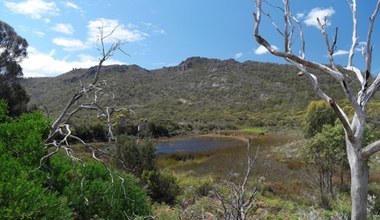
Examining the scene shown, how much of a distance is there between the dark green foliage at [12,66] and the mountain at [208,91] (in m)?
50.2

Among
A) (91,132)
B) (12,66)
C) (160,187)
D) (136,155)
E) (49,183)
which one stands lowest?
(160,187)

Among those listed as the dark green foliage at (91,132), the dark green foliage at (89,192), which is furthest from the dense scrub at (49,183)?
the dark green foliage at (91,132)

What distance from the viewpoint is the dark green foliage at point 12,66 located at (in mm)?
31516

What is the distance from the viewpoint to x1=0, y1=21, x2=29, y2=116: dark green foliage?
103ft

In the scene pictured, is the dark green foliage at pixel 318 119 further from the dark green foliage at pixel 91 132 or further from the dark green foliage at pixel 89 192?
the dark green foliage at pixel 91 132

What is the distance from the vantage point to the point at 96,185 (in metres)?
7.62

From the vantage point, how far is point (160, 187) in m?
14.7

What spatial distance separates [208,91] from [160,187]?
12360cm

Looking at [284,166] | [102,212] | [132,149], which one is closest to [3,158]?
[102,212]

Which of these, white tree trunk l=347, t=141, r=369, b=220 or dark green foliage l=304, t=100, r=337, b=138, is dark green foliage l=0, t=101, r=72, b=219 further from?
dark green foliage l=304, t=100, r=337, b=138

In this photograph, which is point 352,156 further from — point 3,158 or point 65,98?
point 65,98

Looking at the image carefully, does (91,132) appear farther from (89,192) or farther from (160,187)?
(89,192)

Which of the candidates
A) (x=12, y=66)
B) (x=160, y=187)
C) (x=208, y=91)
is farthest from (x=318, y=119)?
(x=208, y=91)

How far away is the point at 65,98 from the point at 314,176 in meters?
89.0
